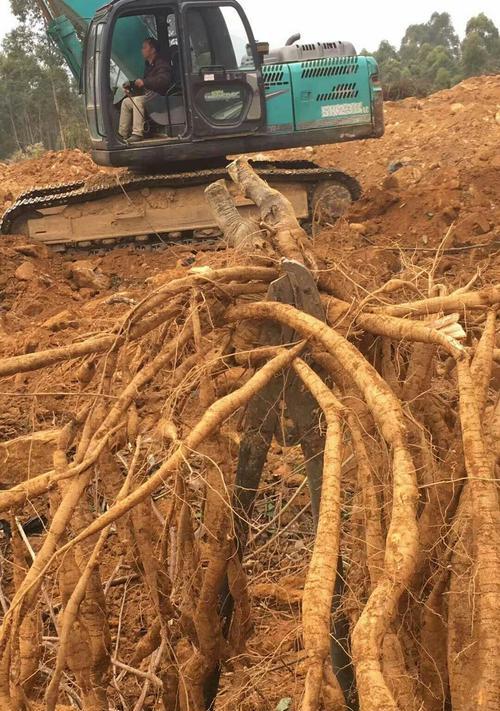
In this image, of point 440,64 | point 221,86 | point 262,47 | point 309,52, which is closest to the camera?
point 221,86

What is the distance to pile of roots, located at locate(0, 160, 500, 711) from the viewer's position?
7.27 ft

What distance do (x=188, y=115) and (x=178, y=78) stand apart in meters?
0.38

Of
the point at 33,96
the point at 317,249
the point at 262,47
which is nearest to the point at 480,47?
the point at 33,96

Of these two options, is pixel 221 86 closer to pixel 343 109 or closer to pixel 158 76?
pixel 158 76

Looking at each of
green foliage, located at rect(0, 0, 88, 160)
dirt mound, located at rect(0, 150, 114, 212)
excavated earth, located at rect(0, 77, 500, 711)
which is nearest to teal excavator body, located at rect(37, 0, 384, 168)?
excavated earth, located at rect(0, 77, 500, 711)

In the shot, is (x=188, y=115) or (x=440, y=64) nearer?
(x=188, y=115)

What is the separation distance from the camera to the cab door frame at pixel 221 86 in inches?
355

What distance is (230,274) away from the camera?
285 cm

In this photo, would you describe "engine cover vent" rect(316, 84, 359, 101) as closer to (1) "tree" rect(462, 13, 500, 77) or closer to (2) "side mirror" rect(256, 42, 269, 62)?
(2) "side mirror" rect(256, 42, 269, 62)

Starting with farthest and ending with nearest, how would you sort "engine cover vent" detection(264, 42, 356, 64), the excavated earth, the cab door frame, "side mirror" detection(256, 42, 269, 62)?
"engine cover vent" detection(264, 42, 356, 64)
"side mirror" detection(256, 42, 269, 62)
the cab door frame
the excavated earth

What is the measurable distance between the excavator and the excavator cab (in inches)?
0.4

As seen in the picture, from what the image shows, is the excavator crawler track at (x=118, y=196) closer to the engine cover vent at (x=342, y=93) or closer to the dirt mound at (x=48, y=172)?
the engine cover vent at (x=342, y=93)

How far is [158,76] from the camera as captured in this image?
9.05 metres

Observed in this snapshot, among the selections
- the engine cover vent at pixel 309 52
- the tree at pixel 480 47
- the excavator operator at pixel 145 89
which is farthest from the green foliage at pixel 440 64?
the excavator operator at pixel 145 89
